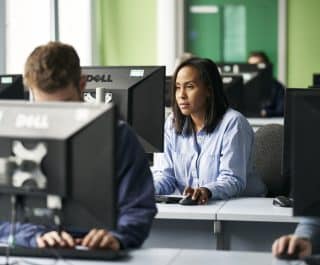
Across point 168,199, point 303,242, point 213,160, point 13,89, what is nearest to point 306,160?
point 303,242

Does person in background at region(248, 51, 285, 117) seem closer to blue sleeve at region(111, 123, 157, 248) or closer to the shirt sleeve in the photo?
the shirt sleeve

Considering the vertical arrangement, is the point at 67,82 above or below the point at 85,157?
above

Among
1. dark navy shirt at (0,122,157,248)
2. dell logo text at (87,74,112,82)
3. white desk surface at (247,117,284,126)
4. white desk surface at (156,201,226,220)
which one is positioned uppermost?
dell logo text at (87,74,112,82)

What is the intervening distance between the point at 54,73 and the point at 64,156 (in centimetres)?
26

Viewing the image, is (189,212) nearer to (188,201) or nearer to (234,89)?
(188,201)

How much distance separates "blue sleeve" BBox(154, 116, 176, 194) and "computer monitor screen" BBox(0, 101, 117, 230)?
157cm

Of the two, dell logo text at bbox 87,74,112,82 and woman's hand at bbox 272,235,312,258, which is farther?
dell logo text at bbox 87,74,112,82

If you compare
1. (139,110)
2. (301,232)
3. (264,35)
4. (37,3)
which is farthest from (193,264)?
(264,35)

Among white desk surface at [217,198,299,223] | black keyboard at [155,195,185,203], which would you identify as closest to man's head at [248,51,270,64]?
black keyboard at [155,195,185,203]

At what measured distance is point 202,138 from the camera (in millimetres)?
3902

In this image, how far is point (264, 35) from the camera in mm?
9477

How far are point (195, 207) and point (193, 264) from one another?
3.39 ft

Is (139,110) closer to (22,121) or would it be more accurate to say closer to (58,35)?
(22,121)

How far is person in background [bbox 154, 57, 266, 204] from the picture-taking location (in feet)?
12.5
